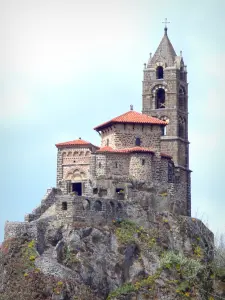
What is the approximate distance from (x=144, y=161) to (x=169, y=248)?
9.03m

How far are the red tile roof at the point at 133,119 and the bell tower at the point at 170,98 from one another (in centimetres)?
711

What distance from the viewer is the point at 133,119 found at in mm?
97125

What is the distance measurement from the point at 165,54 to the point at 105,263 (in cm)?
3170

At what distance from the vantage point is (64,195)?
8856 centimetres

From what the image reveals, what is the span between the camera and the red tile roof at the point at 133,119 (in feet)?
317

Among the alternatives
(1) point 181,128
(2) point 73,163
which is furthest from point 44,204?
(1) point 181,128

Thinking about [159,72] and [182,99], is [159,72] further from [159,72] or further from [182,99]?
[182,99]

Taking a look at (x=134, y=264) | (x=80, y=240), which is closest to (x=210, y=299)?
(x=134, y=264)

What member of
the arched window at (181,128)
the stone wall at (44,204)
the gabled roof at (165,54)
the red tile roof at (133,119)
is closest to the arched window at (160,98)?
the arched window at (181,128)

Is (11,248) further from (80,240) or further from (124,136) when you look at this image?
(124,136)

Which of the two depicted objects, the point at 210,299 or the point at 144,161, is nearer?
the point at 210,299

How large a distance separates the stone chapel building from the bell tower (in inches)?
4.3

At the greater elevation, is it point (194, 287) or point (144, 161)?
point (144, 161)

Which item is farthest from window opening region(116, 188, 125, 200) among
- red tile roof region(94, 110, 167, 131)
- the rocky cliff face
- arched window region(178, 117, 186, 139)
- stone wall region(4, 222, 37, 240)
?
Result: arched window region(178, 117, 186, 139)
